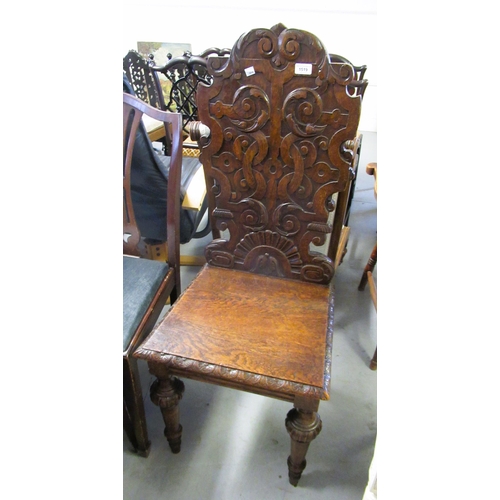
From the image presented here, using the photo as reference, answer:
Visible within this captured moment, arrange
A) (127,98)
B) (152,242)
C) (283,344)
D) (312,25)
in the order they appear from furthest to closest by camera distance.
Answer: (312,25)
(152,242)
(127,98)
(283,344)

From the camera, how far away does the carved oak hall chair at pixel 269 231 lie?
0.71 m

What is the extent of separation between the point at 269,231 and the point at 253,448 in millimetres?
676

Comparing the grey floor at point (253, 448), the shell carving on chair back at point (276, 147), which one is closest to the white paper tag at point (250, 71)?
the shell carving on chair back at point (276, 147)

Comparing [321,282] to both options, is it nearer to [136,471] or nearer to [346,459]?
[346,459]

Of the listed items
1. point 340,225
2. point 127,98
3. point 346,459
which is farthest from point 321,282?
point 127,98

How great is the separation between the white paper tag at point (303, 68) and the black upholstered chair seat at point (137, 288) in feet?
2.14

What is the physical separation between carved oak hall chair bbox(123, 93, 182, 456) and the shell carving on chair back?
4.1 inches

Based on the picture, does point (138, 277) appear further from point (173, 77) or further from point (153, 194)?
point (173, 77)

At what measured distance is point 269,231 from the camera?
0.92 meters

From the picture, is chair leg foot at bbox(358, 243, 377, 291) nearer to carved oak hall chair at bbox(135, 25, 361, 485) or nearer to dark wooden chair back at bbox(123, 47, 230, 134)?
carved oak hall chair at bbox(135, 25, 361, 485)

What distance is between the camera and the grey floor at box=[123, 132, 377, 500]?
89 cm

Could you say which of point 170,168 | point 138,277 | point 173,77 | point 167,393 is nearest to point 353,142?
point 170,168
